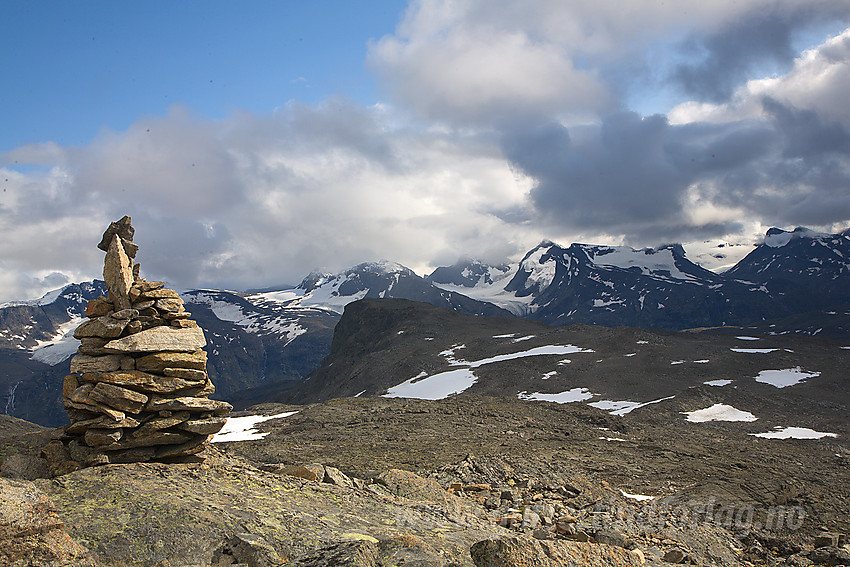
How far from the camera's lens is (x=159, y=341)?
1426cm

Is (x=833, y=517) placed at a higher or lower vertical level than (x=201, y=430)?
lower

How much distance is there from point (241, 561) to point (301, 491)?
4.10 m

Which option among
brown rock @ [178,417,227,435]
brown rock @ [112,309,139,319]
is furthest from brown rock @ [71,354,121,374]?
brown rock @ [178,417,227,435]

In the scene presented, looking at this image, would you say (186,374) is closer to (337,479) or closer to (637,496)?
(337,479)

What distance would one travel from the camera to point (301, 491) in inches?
500

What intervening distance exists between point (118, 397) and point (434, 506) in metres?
8.45

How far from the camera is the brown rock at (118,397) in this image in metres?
13.3

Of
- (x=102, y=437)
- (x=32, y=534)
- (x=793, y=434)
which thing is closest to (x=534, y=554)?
(x=32, y=534)

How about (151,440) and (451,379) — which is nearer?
(151,440)

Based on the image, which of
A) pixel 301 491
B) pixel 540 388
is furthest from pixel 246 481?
pixel 540 388

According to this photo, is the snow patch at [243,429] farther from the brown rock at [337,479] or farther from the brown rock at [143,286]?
the brown rock at [337,479]

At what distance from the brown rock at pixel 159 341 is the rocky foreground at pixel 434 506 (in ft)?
10.2

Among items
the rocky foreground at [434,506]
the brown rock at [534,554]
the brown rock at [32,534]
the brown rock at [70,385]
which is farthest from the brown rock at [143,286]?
the brown rock at [534,554]

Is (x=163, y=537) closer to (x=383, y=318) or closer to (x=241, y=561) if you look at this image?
(x=241, y=561)
